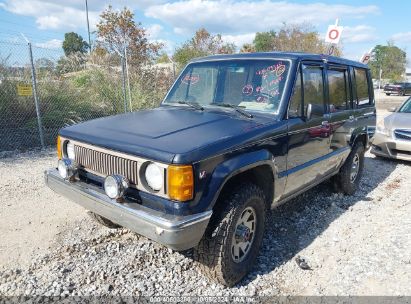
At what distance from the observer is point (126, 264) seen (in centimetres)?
330

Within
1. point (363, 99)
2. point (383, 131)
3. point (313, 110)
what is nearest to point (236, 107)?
point (313, 110)

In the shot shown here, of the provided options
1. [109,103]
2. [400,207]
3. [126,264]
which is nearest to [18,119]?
[109,103]

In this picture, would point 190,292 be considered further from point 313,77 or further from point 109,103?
point 109,103

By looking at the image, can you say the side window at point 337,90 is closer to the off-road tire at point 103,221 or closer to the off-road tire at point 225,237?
the off-road tire at point 225,237

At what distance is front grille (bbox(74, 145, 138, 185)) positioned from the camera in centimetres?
273

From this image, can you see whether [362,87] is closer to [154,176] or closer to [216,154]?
[216,154]

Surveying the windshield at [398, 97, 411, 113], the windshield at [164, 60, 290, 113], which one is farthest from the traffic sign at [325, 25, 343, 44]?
the windshield at [164, 60, 290, 113]

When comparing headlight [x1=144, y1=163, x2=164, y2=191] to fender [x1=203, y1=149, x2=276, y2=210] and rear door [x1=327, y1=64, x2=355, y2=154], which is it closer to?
fender [x1=203, y1=149, x2=276, y2=210]

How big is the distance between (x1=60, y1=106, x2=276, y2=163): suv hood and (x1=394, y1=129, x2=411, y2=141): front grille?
4961 millimetres

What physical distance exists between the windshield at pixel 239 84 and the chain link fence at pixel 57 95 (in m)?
4.42

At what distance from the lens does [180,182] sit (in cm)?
247

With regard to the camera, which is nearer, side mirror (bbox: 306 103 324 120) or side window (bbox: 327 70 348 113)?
side mirror (bbox: 306 103 324 120)

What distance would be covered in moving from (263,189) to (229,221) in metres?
0.69

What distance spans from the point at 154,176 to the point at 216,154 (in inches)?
19.6
